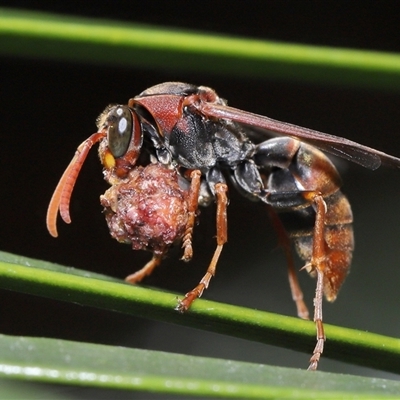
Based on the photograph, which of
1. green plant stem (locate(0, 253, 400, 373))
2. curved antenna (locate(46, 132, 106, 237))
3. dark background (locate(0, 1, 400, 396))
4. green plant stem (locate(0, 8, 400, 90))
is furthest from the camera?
dark background (locate(0, 1, 400, 396))

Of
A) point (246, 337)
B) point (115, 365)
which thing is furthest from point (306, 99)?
point (115, 365)

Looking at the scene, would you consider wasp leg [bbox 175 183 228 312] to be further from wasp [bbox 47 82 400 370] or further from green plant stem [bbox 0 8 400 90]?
green plant stem [bbox 0 8 400 90]

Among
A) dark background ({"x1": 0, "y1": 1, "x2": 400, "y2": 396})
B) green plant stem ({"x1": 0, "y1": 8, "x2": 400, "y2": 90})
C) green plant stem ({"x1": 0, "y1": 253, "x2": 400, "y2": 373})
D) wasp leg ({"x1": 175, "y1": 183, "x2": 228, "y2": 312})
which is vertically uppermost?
green plant stem ({"x1": 0, "y1": 8, "x2": 400, "y2": 90})

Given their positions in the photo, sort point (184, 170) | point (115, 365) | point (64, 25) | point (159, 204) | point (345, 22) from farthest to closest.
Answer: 1. point (345, 22)
2. point (184, 170)
3. point (159, 204)
4. point (64, 25)
5. point (115, 365)

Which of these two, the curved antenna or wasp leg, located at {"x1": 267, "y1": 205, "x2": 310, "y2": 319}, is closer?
the curved antenna

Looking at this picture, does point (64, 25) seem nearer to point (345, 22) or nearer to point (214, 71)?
point (214, 71)

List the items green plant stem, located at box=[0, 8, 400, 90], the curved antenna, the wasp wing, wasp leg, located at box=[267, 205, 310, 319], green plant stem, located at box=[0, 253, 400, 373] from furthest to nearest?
wasp leg, located at box=[267, 205, 310, 319]
the wasp wing
the curved antenna
green plant stem, located at box=[0, 8, 400, 90]
green plant stem, located at box=[0, 253, 400, 373]

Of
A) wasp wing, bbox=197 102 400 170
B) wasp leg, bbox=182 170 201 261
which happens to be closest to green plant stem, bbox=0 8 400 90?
wasp wing, bbox=197 102 400 170

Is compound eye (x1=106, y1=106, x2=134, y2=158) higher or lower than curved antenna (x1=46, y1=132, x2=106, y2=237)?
higher
